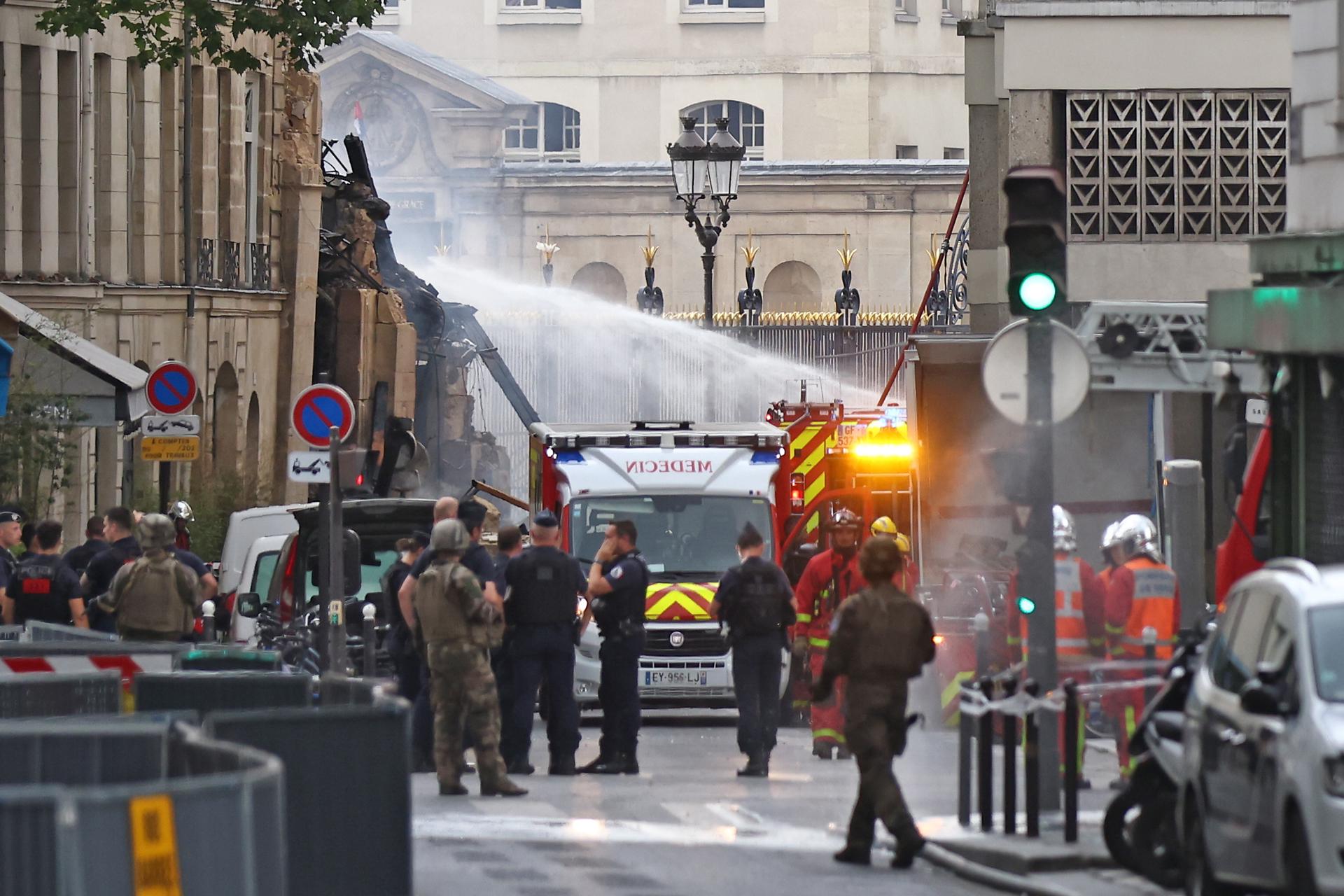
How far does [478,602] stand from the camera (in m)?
15.3

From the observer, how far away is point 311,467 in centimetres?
2033

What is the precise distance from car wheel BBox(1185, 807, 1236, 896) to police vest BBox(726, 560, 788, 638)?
624cm

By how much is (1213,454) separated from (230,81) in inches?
722

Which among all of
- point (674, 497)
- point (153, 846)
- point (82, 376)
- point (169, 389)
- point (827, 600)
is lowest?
point (153, 846)

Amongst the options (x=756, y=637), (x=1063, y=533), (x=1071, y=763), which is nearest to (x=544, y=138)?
(x=756, y=637)

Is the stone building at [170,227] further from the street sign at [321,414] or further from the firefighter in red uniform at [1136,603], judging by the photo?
the firefighter in red uniform at [1136,603]

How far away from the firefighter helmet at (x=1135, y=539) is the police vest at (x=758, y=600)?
2.04 meters

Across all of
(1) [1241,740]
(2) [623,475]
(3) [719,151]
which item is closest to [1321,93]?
(2) [623,475]

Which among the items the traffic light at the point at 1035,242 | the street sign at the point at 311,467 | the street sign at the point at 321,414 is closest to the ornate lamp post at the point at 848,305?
the street sign at the point at 321,414

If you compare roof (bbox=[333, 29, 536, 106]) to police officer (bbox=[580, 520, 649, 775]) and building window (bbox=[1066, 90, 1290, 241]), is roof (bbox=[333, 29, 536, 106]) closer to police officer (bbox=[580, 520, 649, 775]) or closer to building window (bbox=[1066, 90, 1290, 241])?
building window (bbox=[1066, 90, 1290, 241])

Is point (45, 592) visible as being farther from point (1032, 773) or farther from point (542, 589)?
point (1032, 773)

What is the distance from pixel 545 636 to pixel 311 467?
13.5 feet

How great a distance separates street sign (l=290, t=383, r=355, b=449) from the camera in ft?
68.2

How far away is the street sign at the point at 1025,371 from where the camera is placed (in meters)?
13.1
